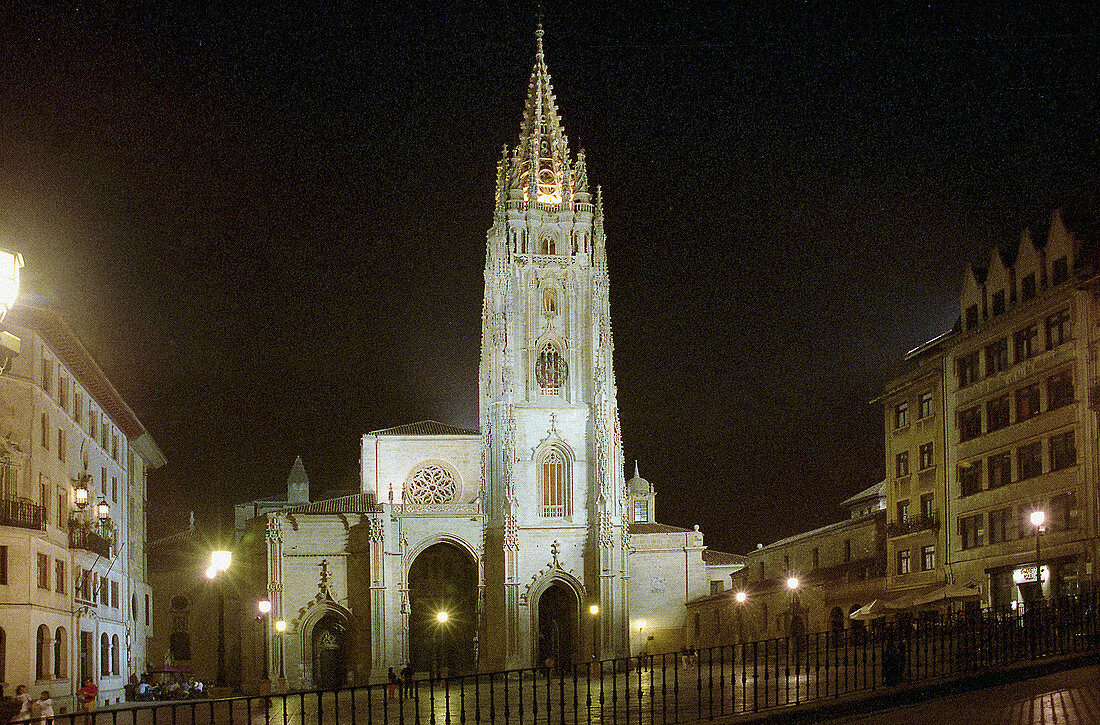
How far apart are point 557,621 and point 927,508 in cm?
2589

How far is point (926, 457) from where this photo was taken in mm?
50062

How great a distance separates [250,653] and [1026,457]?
139ft

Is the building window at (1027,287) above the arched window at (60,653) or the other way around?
above

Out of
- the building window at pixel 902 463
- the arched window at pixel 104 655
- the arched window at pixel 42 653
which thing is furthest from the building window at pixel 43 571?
the building window at pixel 902 463

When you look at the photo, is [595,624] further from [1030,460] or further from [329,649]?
[1030,460]

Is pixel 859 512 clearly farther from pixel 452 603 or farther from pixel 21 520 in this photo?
pixel 21 520

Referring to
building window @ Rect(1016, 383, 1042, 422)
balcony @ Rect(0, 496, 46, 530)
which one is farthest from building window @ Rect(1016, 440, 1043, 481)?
balcony @ Rect(0, 496, 46, 530)

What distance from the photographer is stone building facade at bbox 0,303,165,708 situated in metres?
35.1

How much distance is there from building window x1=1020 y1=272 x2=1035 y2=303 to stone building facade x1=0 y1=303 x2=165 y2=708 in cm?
3035

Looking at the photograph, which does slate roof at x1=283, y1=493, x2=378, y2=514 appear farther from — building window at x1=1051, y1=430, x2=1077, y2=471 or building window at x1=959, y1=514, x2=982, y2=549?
building window at x1=1051, y1=430, x2=1077, y2=471

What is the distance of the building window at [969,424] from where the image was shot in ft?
151

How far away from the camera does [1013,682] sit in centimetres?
2141

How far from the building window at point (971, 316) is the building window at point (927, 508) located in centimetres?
684

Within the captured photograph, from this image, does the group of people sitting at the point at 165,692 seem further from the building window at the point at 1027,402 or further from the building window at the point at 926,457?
the building window at the point at 1027,402
